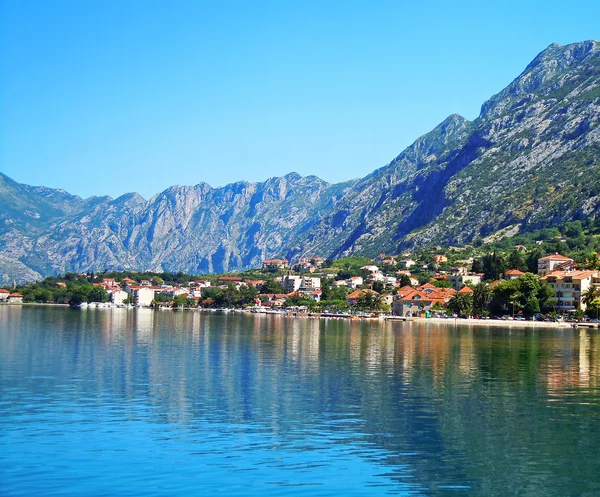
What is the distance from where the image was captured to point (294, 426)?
92.9ft

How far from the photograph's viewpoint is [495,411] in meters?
32.2

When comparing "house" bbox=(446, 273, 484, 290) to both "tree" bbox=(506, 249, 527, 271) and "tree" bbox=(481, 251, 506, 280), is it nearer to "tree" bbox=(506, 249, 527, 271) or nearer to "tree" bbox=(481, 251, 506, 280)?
"tree" bbox=(481, 251, 506, 280)

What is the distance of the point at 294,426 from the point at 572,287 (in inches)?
4319

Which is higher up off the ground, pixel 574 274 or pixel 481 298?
pixel 574 274

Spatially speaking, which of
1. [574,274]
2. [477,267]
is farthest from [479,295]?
[477,267]

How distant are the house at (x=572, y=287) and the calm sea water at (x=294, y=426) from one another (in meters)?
76.9

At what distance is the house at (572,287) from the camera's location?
125312 millimetres

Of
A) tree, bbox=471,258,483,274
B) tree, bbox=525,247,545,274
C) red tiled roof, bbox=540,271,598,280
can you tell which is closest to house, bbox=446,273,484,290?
tree, bbox=471,258,483,274

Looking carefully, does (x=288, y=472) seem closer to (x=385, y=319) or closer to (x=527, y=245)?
(x=385, y=319)

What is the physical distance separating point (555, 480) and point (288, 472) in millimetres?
8083

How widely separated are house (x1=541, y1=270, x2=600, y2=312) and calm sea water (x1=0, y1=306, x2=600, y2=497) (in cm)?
7688

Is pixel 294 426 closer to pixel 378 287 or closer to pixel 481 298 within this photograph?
pixel 481 298

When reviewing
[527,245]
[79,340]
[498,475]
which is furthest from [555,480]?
[527,245]

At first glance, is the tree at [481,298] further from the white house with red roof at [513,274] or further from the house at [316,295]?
the house at [316,295]
